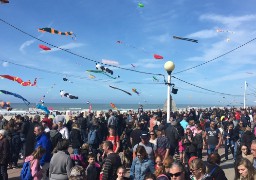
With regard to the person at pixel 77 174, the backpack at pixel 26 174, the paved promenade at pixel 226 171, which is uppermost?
the person at pixel 77 174

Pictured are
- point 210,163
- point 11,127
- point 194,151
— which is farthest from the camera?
point 11,127

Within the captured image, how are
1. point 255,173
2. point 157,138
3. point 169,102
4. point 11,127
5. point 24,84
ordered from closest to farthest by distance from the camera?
1. point 255,173
2. point 157,138
3. point 11,127
4. point 169,102
5. point 24,84

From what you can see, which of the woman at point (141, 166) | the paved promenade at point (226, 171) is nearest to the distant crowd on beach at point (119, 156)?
the woman at point (141, 166)

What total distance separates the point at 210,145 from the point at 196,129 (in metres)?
0.79

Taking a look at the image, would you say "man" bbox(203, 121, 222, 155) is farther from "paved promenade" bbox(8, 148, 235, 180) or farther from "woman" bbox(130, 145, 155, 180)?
"woman" bbox(130, 145, 155, 180)

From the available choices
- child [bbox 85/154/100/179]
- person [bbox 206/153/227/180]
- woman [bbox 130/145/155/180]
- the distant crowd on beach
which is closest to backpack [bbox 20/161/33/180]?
the distant crowd on beach

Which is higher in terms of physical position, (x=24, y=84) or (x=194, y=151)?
(x=24, y=84)

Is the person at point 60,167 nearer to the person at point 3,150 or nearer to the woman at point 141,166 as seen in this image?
the woman at point 141,166

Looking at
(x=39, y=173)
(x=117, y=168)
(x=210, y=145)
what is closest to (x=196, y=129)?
(x=210, y=145)

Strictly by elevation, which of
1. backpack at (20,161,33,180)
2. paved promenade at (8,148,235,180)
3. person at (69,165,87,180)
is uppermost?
person at (69,165,87,180)

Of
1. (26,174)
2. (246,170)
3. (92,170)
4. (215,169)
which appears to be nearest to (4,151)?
(26,174)

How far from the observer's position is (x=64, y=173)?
5660mm

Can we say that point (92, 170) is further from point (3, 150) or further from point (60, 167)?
point (3, 150)

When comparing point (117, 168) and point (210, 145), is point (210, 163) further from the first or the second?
point (210, 145)
